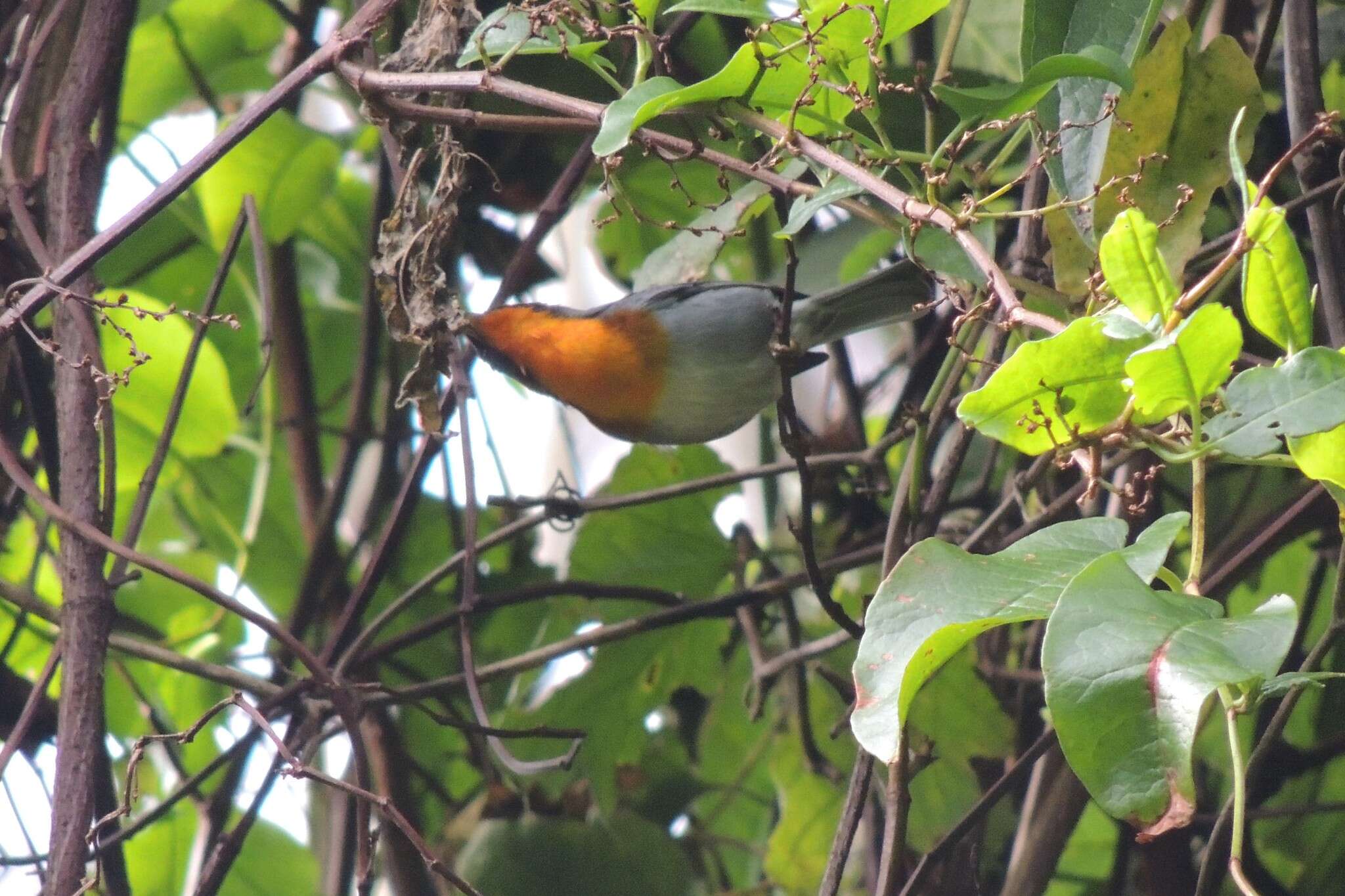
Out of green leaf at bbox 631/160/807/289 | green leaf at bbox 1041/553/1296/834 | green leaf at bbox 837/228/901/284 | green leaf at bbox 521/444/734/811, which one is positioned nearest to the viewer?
green leaf at bbox 1041/553/1296/834

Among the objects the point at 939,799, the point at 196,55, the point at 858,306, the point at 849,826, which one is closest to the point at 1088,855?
the point at 939,799

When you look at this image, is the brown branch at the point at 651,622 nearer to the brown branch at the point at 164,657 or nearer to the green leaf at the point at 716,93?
the brown branch at the point at 164,657

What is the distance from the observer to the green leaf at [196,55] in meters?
2.27

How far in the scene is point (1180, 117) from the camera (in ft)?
4.18

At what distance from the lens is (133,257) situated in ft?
7.41

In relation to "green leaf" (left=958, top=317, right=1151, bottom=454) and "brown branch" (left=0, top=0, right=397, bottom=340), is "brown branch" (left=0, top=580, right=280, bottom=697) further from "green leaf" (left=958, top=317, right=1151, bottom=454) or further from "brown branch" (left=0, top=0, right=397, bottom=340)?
"green leaf" (left=958, top=317, right=1151, bottom=454)

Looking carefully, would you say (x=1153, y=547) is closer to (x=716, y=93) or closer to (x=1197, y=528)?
(x=1197, y=528)

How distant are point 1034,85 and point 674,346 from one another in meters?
1.24

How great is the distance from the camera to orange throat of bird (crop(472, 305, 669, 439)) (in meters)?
2.03

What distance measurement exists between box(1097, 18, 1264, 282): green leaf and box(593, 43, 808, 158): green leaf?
373 millimetres

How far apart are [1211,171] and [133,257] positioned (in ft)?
5.77

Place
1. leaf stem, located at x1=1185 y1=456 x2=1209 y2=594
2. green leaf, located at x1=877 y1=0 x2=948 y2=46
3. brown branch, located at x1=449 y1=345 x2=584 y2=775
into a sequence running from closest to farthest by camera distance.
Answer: leaf stem, located at x1=1185 y1=456 x2=1209 y2=594 < green leaf, located at x1=877 y1=0 x2=948 y2=46 < brown branch, located at x1=449 y1=345 x2=584 y2=775

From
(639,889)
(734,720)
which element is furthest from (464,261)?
(639,889)

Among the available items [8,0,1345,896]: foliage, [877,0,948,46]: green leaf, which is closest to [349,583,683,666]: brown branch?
[8,0,1345,896]: foliage
